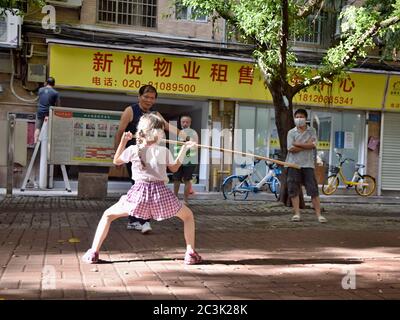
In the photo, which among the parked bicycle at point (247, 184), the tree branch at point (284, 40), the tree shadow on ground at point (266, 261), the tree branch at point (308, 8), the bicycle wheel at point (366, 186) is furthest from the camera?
the bicycle wheel at point (366, 186)

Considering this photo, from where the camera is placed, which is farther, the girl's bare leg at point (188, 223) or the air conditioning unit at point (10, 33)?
the air conditioning unit at point (10, 33)

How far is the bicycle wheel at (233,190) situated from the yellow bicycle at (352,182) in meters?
3.12

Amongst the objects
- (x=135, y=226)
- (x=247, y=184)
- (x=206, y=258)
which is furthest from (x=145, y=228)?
(x=247, y=184)

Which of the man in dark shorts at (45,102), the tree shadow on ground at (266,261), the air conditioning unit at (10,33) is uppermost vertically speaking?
the air conditioning unit at (10,33)

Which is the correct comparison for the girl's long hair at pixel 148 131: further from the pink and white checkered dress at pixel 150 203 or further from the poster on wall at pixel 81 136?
the poster on wall at pixel 81 136

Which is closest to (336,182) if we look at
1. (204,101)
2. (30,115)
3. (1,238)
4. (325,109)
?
(325,109)

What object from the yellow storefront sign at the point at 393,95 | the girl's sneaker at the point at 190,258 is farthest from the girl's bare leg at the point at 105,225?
the yellow storefront sign at the point at 393,95

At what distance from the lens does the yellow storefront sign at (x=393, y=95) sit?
1675 centimetres

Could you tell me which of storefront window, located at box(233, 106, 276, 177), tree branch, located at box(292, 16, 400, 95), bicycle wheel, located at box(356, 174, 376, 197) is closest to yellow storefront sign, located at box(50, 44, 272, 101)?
storefront window, located at box(233, 106, 276, 177)

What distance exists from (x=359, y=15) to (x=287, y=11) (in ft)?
4.15
